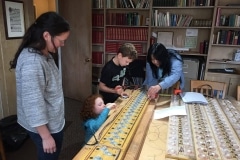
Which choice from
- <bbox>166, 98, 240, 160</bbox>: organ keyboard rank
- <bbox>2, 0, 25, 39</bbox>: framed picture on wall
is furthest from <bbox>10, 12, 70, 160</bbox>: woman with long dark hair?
<bbox>2, 0, 25, 39</bbox>: framed picture on wall

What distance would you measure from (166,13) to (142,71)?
108 centimetres

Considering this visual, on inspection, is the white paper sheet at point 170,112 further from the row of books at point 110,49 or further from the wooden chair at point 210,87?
the row of books at point 110,49

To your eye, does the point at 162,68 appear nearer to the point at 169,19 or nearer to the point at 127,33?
the point at 169,19

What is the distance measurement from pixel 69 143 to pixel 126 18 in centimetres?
237

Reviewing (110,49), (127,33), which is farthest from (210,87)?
(110,49)

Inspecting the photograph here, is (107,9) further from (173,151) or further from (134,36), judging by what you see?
(173,151)

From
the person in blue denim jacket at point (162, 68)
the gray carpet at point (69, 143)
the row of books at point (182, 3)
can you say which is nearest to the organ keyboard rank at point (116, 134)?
the person in blue denim jacket at point (162, 68)

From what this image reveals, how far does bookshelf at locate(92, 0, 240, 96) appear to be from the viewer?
322 cm

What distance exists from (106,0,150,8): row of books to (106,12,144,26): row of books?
Result: 0.14 metres

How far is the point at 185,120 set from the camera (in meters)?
1.41

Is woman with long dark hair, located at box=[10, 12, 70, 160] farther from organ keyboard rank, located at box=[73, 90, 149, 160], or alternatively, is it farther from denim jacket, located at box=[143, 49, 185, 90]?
denim jacket, located at box=[143, 49, 185, 90]

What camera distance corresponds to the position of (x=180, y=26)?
3400 millimetres

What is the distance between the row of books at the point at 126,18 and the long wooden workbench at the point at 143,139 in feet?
7.81

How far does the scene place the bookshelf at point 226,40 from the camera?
314 centimetres
